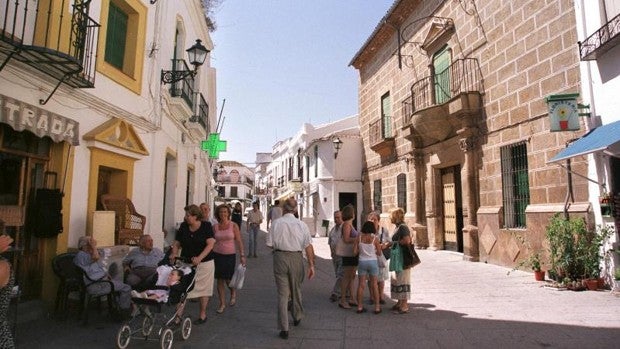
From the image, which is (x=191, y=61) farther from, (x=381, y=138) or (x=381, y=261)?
(x=381, y=138)

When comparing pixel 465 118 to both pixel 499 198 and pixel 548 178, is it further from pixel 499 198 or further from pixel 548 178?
pixel 548 178

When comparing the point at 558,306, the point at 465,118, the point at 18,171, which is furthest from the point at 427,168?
the point at 18,171

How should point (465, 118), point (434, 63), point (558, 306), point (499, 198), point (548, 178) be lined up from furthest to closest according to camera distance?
point (434, 63) < point (465, 118) < point (499, 198) < point (548, 178) < point (558, 306)

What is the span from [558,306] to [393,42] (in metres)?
12.1

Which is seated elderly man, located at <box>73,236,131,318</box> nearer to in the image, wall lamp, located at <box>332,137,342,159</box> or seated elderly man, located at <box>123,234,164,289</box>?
seated elderly man, located at <box>123,234,164,289</box>

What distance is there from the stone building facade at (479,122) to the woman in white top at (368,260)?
3983 millimetres

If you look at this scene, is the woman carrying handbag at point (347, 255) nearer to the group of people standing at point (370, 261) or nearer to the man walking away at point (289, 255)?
the group of people standing at point (370, 261)

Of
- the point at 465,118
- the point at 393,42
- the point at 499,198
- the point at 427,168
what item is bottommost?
the point at 499,198

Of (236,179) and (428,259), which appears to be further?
(236,179)

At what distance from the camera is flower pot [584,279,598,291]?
22.2 feet

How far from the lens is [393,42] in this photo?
15898mm

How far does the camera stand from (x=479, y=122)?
10.5m

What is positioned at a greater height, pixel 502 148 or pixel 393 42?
pixel 393 42

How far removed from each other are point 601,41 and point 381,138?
998 centimetres
